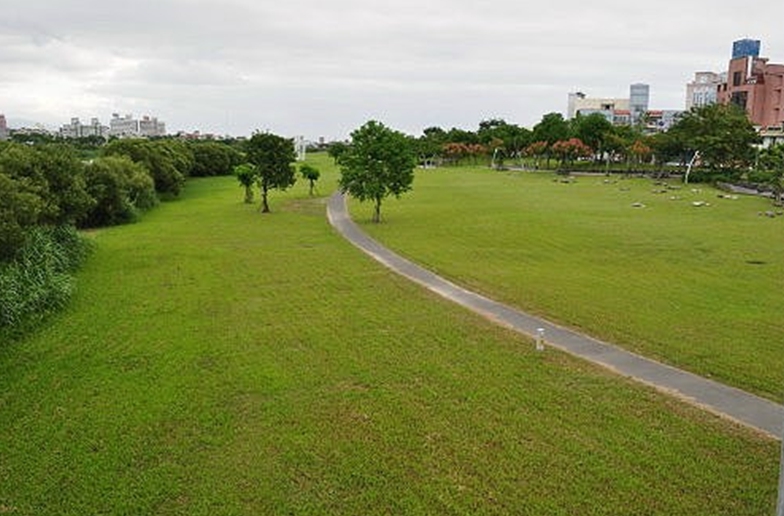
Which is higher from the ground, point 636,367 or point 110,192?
point 110,192

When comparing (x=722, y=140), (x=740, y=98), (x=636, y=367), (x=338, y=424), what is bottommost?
(x=338, y=424)

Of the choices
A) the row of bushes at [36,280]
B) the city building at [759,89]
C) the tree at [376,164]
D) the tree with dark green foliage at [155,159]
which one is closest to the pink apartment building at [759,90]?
the city building at [759,89]

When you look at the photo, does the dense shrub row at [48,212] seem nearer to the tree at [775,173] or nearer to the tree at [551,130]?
the tree at [775,173]

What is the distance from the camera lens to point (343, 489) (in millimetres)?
9703

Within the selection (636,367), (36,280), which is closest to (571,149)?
(36,280)

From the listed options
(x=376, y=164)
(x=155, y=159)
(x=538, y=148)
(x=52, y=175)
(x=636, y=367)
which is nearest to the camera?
(x=636, y=367)

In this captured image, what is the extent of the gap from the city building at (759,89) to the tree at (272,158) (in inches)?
3633

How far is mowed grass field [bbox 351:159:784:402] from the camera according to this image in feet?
53.6

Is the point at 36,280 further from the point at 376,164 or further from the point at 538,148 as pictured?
the point at 538,148

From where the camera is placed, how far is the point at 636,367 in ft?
47.9

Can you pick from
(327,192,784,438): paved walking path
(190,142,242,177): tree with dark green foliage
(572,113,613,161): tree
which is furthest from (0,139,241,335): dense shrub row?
(572,113,613,161): tree

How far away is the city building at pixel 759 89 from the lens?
11406 centimetres

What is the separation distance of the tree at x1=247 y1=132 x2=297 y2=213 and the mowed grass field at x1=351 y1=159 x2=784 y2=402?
20.0 ft

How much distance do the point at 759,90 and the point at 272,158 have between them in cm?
10164
